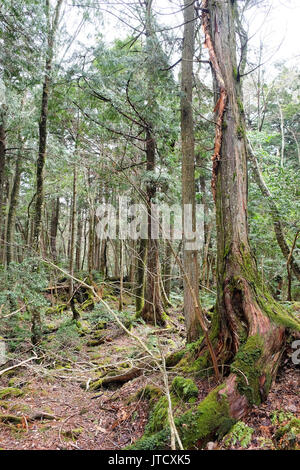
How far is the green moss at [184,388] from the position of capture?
128 inches

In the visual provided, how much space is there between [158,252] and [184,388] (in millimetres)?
4442

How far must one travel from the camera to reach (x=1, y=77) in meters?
7.04

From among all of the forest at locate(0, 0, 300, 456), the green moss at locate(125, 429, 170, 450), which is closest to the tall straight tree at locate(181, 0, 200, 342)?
the forest at locate(0, 0, 300, 456)

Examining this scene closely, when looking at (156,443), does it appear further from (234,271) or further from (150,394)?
(234,271)

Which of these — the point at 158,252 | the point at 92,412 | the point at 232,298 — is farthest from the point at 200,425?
the point at 158,252

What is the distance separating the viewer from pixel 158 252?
751 centimetres

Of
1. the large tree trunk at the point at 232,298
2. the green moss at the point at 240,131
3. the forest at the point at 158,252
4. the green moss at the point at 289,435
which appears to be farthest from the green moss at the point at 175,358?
the green moss at the point at 240,131

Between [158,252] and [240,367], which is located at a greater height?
[158,252]

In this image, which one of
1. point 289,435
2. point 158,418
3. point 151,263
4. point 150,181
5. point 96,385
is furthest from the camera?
point 151,263

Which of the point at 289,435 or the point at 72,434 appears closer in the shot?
the point at 289,435

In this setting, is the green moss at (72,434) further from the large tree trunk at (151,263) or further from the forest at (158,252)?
the large tree trunk at (151,263)

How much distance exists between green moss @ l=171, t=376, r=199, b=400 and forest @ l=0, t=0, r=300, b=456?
2 cm
